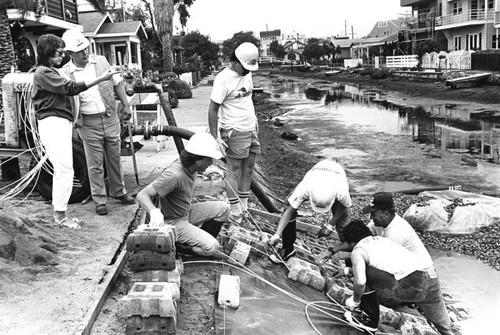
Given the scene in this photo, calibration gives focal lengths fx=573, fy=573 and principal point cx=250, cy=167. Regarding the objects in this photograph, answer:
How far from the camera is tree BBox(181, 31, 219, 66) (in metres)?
71.8

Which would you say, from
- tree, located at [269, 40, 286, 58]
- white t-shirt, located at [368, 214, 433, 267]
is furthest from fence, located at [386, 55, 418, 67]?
tree, located at [269, 40, 286, 58]

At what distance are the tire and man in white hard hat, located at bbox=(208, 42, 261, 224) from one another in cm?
175

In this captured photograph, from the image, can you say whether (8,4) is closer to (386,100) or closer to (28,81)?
(28,81)

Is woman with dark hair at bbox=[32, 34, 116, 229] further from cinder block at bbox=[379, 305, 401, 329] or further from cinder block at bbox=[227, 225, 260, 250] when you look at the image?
cinder block at bbox=[379, 305, 401, 329]

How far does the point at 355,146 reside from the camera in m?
17.5

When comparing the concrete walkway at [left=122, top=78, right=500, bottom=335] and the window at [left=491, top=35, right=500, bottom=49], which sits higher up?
the window at [left=491, top=35, right=500, bottom=49]

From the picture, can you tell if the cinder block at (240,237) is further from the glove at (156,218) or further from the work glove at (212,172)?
the work glove at (212,172)

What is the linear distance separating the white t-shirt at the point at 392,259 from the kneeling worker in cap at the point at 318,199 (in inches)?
27.4

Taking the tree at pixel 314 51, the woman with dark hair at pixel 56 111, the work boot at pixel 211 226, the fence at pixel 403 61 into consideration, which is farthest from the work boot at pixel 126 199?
the tree at pixel 314 51

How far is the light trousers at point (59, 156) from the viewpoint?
19.1ft

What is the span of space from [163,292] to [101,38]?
32501mm

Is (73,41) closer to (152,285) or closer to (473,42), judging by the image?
(152,285)

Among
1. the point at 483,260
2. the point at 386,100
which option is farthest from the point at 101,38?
the point at 483,260

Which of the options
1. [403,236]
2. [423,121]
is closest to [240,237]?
[403,236]
